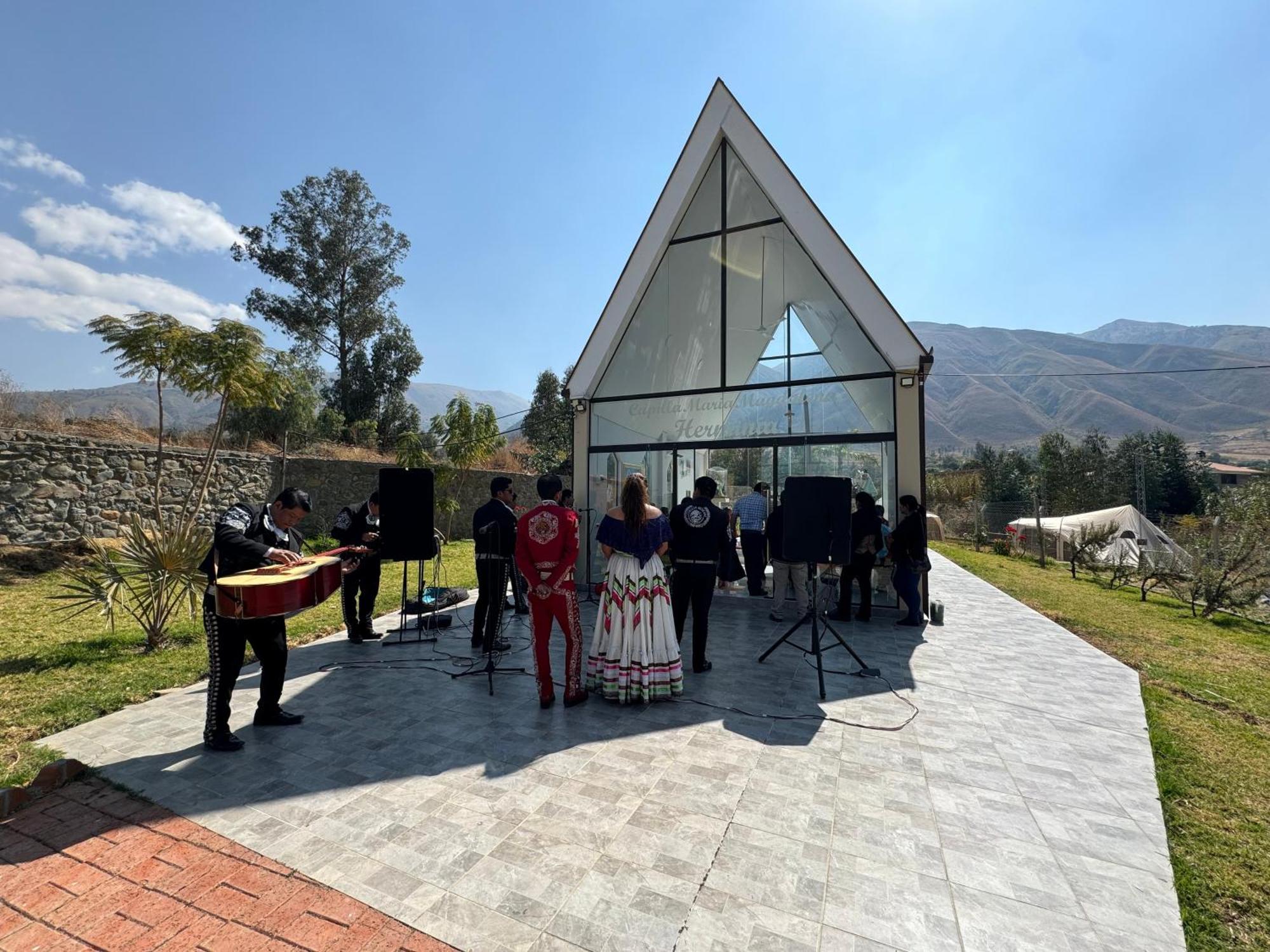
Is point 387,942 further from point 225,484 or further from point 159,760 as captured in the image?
point 225,484

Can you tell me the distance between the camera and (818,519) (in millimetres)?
5430

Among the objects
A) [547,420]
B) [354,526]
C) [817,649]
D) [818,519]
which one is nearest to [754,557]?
[818,519]

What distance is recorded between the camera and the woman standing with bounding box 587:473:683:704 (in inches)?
181

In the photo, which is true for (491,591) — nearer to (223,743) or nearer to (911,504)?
(223,743)

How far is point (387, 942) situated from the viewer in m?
2.20

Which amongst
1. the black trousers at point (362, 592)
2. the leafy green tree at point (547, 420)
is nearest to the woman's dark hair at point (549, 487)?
the black trousers at point (362, 592)

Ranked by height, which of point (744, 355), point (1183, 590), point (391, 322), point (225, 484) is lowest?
point (1183, 590)

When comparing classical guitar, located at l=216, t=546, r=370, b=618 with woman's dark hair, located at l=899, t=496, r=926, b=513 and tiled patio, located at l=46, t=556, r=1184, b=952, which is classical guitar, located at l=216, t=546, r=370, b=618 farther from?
woman's dark hair, located at l=899, t=496, r=926, b=513

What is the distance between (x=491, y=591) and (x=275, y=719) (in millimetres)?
2210

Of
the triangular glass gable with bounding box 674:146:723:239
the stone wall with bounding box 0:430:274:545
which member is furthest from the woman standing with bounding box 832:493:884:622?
the stone wall with bounding box 0:430:274:545

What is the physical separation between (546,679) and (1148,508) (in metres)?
57.6

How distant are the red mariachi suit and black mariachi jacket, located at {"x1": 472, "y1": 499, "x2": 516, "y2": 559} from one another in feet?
4.34

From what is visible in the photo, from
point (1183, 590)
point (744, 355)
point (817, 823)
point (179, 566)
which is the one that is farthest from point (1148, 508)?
point (179, 566)

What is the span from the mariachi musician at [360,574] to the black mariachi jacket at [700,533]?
385 centimetres
